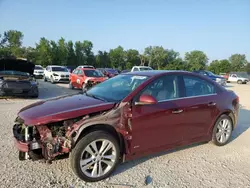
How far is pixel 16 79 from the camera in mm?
10023

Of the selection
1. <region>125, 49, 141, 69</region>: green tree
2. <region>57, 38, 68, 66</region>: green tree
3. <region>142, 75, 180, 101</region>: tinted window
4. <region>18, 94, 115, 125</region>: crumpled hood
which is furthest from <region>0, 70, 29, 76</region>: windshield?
<region>125, 49, 141, 69</region>: green tree

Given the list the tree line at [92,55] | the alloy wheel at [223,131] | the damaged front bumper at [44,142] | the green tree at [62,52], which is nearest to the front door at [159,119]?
the damaged front bumper at [44,142]

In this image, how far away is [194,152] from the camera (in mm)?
4551

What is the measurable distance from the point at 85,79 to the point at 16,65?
172 inches

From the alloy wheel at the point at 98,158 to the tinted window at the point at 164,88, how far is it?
104 centimetres

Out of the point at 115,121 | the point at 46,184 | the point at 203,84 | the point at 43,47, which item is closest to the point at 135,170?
the point at 115,121

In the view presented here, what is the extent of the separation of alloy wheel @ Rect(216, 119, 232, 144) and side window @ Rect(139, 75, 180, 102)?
1.47m

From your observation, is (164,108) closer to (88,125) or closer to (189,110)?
(189,110)

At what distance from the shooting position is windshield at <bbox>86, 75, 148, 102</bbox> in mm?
3797

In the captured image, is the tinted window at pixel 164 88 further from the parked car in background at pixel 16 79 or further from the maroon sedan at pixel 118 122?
the parked car in background at pixel 16 79

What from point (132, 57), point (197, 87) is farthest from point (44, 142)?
point (132, 57)

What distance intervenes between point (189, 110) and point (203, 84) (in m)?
0.83

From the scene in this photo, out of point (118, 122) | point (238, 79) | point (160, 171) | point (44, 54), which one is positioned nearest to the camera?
point (118, 122)

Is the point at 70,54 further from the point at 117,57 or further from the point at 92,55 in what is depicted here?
the point at 117,57
